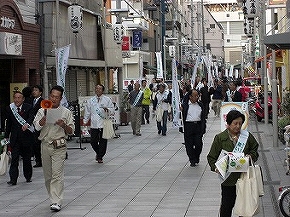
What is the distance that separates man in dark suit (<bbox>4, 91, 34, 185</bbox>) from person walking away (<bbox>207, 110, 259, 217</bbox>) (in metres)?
5.82

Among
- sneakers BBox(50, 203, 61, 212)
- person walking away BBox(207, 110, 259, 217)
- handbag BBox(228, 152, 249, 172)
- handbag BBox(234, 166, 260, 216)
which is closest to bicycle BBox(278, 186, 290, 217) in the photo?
person walking away BBox(207, 110, 259, 217)

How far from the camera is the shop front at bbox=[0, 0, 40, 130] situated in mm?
20109

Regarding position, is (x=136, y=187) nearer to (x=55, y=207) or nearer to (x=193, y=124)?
(x=55, y=207)

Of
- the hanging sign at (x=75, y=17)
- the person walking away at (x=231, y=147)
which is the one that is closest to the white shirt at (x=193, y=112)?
the person walking away at (x=231, y=147)

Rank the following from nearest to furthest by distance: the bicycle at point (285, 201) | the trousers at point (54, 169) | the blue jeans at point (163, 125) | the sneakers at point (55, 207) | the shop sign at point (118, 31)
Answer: the bicycle at point (285, 201) → the sneakers at point (55, 207) → the trousers at point (54, 169) → the blue jeans at point (163, 125) → the shop sign at point (118, 31)

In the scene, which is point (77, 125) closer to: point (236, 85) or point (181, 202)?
point (236, 85)

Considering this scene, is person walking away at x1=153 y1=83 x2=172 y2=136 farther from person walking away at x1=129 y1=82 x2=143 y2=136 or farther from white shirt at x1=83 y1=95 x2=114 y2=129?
white shirt at x1=83 y1=95 x2=114 y2=129

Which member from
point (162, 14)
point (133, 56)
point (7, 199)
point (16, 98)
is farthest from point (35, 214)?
point (162, 14)

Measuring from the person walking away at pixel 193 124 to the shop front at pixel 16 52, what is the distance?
20.6 ft

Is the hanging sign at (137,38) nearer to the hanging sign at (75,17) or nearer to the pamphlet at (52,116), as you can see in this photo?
the hanging sign at (75,17)

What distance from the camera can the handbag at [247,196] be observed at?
26.1ft

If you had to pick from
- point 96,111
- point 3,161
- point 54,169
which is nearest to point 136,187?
point 54,169

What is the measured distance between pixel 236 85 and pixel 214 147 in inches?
701

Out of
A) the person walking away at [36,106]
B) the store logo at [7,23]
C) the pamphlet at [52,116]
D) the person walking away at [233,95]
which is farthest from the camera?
the person walking away at [233,95]
